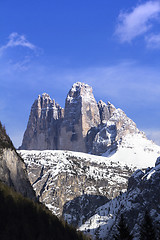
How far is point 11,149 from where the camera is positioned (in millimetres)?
162875

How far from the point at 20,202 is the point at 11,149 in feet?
140

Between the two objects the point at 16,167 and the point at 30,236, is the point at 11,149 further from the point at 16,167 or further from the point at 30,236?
the point at 30,236

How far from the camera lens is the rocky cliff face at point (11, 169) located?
14662 centimetres

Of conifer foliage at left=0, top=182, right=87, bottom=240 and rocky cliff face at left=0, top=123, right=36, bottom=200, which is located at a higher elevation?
rocky cliff face at left=0, top=123, right=36, bottom=200

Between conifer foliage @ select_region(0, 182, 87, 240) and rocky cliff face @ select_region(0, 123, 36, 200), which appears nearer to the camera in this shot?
conifer foliage @ select_region(0, 182, 87, 240)

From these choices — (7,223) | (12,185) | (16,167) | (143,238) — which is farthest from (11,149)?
(143,238)

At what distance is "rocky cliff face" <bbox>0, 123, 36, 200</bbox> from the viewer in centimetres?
14662

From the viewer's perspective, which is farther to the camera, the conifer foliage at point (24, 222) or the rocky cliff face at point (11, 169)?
the rocky cliff face at point (11, 169)

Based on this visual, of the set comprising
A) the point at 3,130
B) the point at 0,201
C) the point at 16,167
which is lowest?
the point at 0,201

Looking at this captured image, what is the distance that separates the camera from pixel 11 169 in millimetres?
154125

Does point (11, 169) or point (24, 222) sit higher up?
point (11, 169)

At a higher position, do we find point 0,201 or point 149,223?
point 0,201

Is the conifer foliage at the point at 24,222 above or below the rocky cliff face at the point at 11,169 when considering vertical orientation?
below

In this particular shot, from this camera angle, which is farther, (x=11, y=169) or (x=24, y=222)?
(x=11, y=169)
